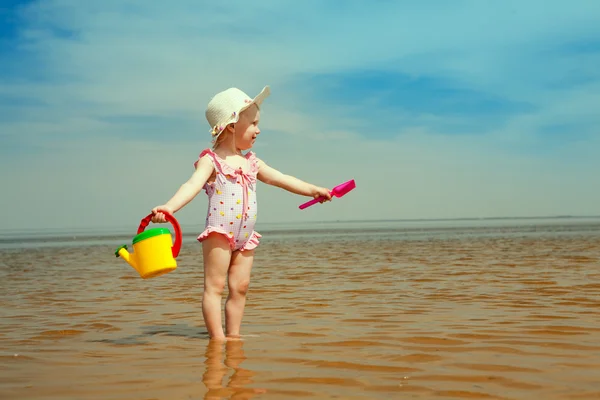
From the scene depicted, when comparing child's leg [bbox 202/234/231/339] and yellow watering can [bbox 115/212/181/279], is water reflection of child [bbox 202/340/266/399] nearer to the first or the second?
child's leg [bbox 202/234/231/339]

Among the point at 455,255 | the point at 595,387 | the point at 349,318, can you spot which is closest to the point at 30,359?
the point at 349,318

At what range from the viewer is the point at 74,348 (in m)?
4.46

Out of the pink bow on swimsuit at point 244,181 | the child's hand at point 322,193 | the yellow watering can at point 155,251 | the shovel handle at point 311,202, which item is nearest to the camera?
the yellow watering can at point 155,251

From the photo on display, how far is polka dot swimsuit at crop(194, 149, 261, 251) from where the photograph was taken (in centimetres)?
466

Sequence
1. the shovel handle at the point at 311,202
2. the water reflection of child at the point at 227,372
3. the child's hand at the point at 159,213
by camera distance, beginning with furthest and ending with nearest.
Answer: the shovel handle at the point at 311,202 → the child's hand at the point at 159,213 → the water reflection of child at the point at 227,372

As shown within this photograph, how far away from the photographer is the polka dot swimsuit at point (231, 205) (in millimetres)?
4656

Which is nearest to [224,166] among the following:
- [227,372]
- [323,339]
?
[323,339]

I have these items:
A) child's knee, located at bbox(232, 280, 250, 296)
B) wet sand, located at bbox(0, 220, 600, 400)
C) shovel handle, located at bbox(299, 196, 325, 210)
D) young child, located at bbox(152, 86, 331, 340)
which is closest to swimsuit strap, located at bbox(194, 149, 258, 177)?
young child, located at bbox(152, 86, 331, 340)

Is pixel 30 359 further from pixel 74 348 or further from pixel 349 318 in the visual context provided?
pixel 349 318

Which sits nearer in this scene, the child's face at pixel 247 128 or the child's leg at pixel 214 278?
the child's leg at pixel 214 278

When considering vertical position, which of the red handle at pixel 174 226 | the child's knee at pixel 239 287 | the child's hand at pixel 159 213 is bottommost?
the child's knee at pixel 239 287

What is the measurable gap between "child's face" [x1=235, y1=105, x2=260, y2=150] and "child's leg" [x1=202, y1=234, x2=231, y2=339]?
75 centimetres

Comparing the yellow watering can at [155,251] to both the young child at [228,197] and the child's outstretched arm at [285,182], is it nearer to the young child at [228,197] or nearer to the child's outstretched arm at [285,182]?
the young child at [228,197]

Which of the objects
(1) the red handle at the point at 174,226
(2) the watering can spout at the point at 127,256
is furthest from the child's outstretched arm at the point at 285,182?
(2) the watering can spout at the point at 127,256
